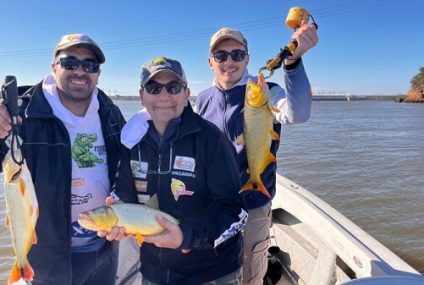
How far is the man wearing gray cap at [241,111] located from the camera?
11.5ft

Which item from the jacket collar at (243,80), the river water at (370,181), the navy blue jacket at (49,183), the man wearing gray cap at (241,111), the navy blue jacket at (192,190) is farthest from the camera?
the river water at (370,181)

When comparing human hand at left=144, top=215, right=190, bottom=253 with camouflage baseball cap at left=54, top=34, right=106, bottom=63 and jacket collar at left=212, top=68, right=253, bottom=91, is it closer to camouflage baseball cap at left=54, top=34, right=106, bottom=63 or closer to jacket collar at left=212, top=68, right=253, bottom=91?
camouflage baseball cap at left=54, top=34, right=106, bottom=63

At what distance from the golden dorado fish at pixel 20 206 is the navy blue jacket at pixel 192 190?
595 mm

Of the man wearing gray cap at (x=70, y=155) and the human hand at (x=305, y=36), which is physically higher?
the human hand at (x=305, y=36)

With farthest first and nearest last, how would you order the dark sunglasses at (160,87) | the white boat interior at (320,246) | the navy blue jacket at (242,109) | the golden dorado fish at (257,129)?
the white boat interior at (320,246)
the navy blue jacket at (242,109)
the golden dorado fish at (257,129)
the dark sunglasses at (160,87)

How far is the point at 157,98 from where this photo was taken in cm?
277

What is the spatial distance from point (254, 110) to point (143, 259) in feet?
4.63

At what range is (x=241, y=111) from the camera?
3.55 meters

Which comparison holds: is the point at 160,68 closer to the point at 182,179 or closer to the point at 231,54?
the point at 182,179

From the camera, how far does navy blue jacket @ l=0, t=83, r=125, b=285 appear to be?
2914 millimetres

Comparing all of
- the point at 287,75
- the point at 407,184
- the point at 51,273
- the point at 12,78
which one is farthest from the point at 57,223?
the point at 407,184

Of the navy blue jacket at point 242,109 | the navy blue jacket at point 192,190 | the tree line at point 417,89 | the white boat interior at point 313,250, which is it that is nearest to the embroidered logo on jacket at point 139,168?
the navy blue jacket at point 192,190

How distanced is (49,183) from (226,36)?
1.95 meters

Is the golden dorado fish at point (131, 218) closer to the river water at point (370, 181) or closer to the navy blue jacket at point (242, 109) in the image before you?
the navy blue jacket at point (242, 109)
